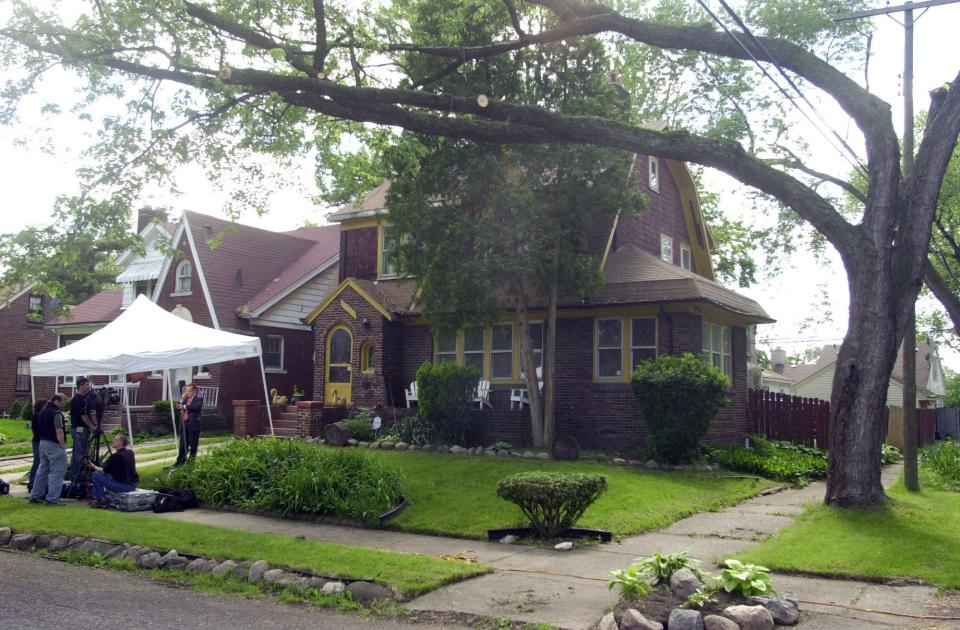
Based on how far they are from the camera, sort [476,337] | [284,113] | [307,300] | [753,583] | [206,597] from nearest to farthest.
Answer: [753,583], [206,597], [284,113], [476,337], [307,300]

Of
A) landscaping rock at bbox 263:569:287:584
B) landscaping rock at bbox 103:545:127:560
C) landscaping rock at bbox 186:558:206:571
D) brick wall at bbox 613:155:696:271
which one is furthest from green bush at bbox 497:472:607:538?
brick wall at bbox 613:155:696:271

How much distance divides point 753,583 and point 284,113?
39.9 ft

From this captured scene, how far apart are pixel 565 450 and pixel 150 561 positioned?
9147mm

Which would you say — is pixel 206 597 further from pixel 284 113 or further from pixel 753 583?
pixel 284 113

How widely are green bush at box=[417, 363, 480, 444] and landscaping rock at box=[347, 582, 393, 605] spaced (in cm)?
1059

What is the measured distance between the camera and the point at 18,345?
1454 inches

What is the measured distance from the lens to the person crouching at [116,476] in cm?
1285

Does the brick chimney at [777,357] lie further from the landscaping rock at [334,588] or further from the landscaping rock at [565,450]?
the landscaping rock at [334,588]

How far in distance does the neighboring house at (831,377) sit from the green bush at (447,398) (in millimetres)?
34845

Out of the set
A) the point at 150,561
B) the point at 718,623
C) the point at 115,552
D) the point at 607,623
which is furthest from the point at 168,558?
the point at 718,623

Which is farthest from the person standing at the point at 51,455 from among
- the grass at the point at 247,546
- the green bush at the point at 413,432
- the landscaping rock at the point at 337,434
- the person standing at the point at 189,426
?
the green bush at the point at 413,432

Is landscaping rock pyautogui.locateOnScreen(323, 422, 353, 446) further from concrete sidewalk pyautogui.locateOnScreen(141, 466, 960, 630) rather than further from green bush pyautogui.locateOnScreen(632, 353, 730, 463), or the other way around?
green bush pyautogui.locateOnScreen(632, 353, 730, 463)

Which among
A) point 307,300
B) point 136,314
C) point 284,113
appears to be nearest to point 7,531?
point 136,314

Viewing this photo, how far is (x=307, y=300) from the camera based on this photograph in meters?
28.4
